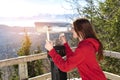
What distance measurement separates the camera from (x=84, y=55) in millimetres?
2357

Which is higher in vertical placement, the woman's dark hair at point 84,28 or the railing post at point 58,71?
the woman's dark hair at point 84,28

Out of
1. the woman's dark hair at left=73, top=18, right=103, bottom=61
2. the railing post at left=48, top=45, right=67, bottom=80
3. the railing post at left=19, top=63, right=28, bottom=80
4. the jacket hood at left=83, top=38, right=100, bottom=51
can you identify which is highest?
the woman's dark hair at left=73, top=18, right=103, bottom=61

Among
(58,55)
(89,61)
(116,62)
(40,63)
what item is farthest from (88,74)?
(40,63)

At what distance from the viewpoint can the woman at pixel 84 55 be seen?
236cm

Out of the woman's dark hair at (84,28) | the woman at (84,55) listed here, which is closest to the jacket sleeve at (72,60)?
the woman at (84,55)

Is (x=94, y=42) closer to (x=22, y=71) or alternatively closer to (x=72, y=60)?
(x=72, y=60)

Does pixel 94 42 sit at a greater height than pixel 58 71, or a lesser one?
greater

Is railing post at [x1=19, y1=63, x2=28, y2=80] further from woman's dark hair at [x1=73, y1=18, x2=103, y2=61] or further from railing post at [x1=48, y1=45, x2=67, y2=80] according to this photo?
woman's dark hair at [x1=73, y1=18, x2=103, y2=61]

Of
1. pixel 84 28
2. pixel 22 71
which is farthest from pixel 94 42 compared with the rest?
pixel 22 71

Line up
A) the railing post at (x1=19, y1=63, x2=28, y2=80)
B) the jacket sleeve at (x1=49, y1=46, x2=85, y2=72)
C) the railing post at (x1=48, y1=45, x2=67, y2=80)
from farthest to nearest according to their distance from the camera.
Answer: the railing post at (x1=19, y1=63, x2=28, y2=80) → the railing post at (x1=48, y1=45, x2=67, y2=80) → the jacket sleeve at (x1=49, y1=46, x2=85, y2=72)

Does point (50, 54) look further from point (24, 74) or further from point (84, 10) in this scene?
point (84, 10)

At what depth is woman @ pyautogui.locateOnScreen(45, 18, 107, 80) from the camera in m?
2.36

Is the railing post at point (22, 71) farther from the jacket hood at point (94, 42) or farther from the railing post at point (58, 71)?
the jacket hood at point (94, 42)

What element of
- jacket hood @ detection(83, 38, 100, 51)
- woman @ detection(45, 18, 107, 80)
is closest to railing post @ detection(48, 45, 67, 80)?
woman @ detection(45, 18, 107, 80)
